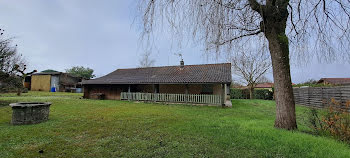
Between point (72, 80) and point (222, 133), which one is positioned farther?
point (72, 80)

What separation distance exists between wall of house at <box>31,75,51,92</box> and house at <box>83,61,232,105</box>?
17.6m

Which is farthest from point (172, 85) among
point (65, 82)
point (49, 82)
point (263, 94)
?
point (49, 82)

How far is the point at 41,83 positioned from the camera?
28172 millimetres

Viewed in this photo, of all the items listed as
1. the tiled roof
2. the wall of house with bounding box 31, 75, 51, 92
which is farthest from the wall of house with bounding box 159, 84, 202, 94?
the wall of house with bounding box 31, 75, 51, 92

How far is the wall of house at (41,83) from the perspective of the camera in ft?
90.9

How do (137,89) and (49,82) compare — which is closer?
(137,89)

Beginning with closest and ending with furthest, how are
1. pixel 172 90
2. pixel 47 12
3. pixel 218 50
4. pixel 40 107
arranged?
pixel 218 50, pixel 40 107, pixel 47 12, pixel 172 90

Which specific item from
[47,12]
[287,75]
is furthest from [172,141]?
[47,12]

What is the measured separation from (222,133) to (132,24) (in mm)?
3424

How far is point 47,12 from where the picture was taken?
25.2ft

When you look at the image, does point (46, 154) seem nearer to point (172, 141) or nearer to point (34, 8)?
point (172, 141)

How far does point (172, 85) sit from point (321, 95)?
35.7 feet

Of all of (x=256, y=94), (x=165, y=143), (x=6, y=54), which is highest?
(x=6, y=54)

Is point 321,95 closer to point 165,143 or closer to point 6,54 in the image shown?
point 165,143
